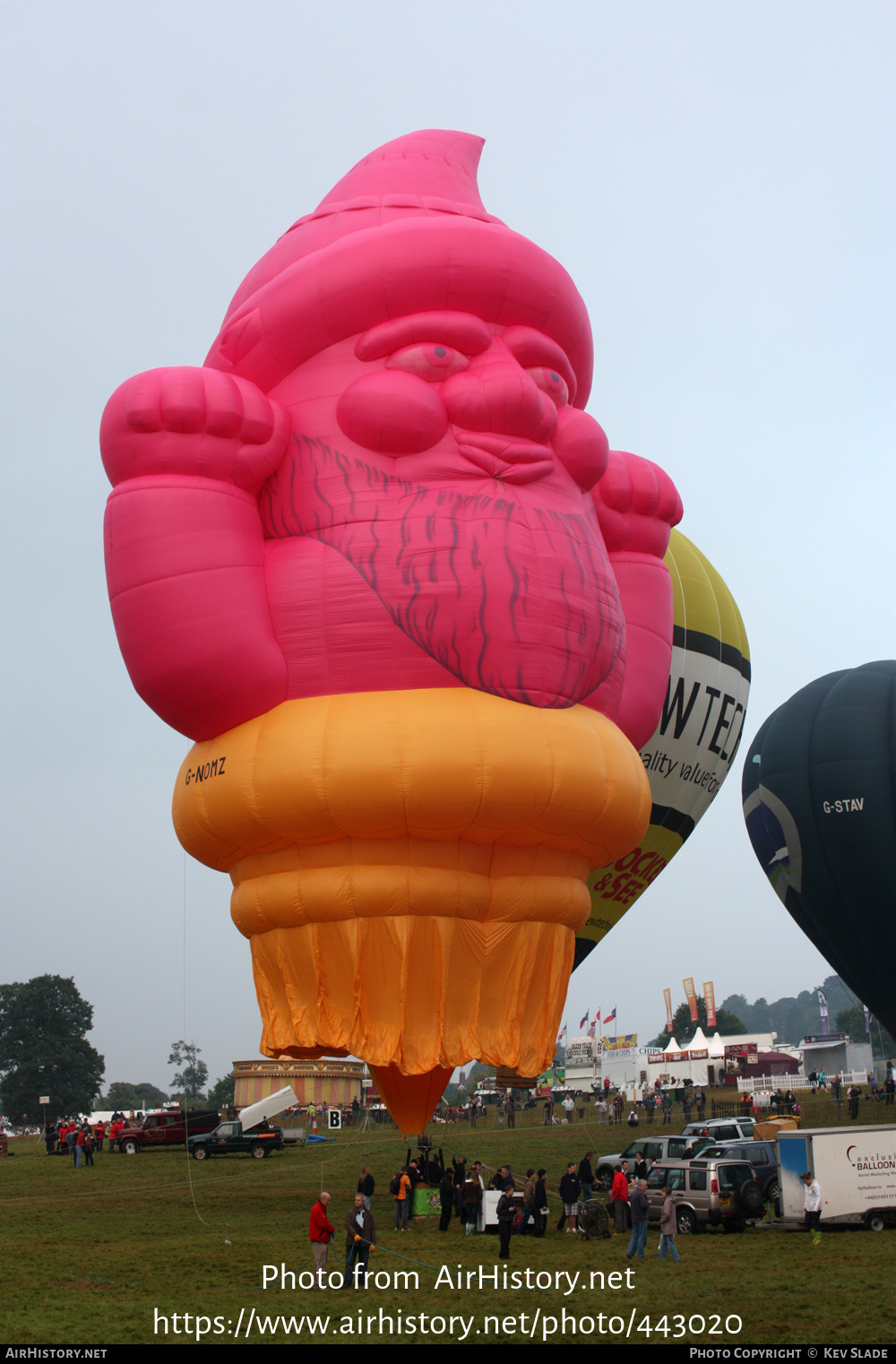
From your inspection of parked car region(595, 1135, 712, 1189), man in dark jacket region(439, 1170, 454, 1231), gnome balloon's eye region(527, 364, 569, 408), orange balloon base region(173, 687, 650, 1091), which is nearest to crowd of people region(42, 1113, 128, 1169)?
parked car region(595, 1135, 712, 1189)

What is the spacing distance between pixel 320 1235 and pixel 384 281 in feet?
24.3

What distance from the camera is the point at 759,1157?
45.6 feet

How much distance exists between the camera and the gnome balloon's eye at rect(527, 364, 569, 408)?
11398mm

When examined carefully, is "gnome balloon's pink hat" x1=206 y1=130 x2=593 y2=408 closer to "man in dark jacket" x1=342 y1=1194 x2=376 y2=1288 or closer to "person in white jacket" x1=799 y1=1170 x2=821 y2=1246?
"man in dark jacket" x1=342 y1=1194 x2=376 y2=1288

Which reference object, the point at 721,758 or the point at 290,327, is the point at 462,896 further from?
the point at 721,758

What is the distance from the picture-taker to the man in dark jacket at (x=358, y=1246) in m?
9.06

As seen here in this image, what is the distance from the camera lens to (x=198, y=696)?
33.9 feet

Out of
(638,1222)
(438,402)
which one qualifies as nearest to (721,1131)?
(638,1222)

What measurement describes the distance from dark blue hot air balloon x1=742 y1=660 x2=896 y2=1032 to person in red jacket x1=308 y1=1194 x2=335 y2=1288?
47.3 ft

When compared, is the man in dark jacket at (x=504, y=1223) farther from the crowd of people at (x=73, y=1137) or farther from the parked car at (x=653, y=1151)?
the crowd of people at (x=73, y=1137)

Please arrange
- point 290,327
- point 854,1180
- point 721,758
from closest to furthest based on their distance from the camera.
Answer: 1. point 290,327
2. point 854,1180
3. point 721,758
